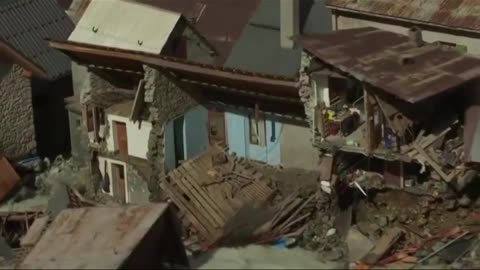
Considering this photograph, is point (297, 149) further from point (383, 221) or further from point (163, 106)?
point (163, 106)

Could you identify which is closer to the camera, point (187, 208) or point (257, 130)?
point (187, 208)

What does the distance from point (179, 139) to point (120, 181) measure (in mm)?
2491

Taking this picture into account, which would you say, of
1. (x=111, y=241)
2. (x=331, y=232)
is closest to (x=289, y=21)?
(x=331, y=232)

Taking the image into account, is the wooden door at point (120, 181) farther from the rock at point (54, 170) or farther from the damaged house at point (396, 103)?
the damaged house at point (396, 103)

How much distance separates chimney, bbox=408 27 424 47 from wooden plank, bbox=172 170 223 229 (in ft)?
22.1

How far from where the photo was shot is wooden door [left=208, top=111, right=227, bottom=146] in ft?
115

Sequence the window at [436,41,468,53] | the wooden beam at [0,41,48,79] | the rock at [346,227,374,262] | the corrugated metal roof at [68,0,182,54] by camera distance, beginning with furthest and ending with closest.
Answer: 1. the wooden beam at [0,41,48,79]
2. the corrugated metal roof at [68,0,182,54]
3. the window at [436,41,468,53]
4. the rock at [346,227,374,262]

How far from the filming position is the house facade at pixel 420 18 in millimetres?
31531

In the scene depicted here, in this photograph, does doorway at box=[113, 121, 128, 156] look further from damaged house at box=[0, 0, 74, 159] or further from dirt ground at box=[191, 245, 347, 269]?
dirt ground at box=[191, 245, 347, 269]

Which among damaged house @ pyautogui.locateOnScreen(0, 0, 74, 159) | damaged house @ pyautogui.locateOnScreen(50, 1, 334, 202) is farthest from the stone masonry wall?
damaged house @ pyautogui.locateOnScreen(0, 0, 74, 159)

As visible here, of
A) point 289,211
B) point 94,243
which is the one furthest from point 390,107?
point 94,243

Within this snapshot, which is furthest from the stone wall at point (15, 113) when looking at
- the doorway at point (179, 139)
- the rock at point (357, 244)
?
the rock at point (357, 244)

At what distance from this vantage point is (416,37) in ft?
105

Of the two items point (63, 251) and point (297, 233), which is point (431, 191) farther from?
point (63, 251)
